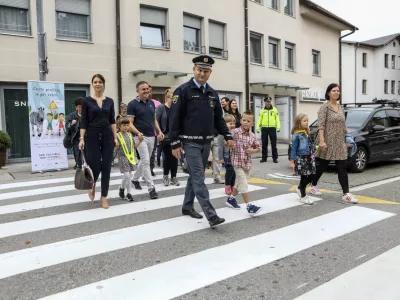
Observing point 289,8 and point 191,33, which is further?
point 289,8

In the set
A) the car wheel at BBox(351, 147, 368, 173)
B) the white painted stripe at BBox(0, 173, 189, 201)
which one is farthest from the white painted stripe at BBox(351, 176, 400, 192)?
the white painted stripe at BBox(0, 173, 189, 201)

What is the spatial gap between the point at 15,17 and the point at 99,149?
28.5 feet

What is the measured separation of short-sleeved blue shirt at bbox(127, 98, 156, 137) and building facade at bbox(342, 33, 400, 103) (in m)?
37.7

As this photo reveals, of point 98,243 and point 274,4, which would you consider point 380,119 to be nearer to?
point 98,243

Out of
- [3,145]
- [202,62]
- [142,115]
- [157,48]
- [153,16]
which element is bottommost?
[3,145]

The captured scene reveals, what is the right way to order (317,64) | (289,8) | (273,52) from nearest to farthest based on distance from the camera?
(273,52), (289,8), (317,64)

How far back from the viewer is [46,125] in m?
9.77

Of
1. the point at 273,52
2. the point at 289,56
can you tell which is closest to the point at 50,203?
the point at 273,52

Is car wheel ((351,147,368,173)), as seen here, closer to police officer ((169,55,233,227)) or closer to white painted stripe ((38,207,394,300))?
white painted stripe ((38,207,394,300))

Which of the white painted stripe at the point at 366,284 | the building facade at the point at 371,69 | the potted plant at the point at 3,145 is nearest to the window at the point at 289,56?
the potted plant at the point at 3,145

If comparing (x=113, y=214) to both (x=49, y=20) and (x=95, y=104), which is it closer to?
(x=95, y=104)

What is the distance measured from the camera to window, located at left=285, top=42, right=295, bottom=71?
70.5 ft

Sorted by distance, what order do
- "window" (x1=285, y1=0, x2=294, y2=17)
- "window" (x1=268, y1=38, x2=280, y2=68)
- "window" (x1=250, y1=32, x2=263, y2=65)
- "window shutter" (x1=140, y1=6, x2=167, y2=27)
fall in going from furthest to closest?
"window" (x1=285, y1=0, x2=294, y2=17) < "window" (x1=268, y1=38, x2=280, y2=68) < "window" (x1=250, y1=32, x2=263, y2=65) < "window shutter" (x1=140, y1=6, x2=167, y2=27)

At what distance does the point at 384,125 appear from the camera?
10.1 m
